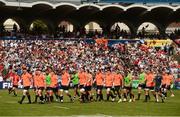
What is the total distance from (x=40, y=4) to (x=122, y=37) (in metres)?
11.5

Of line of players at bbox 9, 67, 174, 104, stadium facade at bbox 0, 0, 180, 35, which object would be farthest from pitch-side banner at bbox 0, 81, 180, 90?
stadium facade at bbox 0, 0, 180, 35

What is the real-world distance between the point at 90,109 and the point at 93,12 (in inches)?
1575

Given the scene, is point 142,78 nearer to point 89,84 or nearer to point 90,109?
point 89,84

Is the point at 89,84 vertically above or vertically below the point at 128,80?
below

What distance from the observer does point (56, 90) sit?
35750mm

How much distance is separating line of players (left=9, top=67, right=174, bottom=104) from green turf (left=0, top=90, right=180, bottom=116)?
1029 millimetres

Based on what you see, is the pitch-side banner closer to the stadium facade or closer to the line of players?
the line of players

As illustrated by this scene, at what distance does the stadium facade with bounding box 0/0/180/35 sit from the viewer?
212 feet

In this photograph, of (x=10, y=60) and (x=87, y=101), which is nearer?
(x=87, y=101)

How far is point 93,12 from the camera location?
70.2 m

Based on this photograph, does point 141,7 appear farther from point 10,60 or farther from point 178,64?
point 10,60

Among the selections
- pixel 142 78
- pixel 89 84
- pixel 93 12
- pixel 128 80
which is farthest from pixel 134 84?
pixel 93 12

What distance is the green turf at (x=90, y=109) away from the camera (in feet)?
95.5

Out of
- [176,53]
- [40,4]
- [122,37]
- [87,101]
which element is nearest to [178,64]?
[176,53]
